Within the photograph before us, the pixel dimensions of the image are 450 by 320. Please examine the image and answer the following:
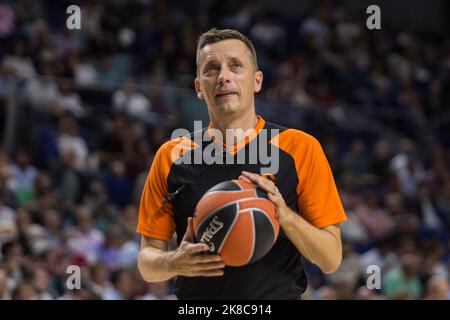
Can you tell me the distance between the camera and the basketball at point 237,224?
3.02 meters

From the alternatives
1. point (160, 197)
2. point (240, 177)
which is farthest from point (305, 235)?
point (160, 197)

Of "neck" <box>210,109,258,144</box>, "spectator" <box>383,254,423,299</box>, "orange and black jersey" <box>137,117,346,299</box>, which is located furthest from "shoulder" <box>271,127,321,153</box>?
"spectator" <box>383,254,423,299</box>

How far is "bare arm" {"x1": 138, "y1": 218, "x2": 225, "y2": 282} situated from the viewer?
9.95ft

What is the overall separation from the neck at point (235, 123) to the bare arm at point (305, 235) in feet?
1.13

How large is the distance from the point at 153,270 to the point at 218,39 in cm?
95

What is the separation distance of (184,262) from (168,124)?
795 centimetres

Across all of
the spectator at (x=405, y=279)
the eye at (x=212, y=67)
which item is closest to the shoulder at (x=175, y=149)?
the eye at (x=212, y=67)

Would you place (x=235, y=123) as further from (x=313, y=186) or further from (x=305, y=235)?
(x=305, y=235)

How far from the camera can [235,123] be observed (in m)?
3.42

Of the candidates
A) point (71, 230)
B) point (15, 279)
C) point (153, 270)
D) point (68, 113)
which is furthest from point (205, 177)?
point (68, 113)

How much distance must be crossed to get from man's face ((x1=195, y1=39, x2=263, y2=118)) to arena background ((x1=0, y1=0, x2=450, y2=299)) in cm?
372

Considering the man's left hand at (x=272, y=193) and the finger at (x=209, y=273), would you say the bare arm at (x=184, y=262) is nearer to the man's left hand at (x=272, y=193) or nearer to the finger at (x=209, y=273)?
the finger at (x=209, y=273)

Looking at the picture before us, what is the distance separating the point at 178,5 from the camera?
50.1 feet

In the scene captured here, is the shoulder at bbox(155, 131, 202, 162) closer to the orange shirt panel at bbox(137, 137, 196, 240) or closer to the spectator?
the orange shirt panel at bbox(137, 137, 196, 240)
